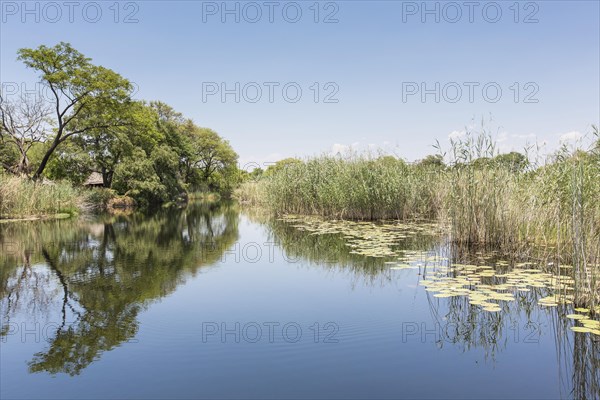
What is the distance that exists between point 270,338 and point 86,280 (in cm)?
404

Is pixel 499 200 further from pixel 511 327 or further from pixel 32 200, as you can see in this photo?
pixel 32 200

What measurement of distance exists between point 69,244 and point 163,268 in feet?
15.4

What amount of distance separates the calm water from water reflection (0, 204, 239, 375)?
3 cm

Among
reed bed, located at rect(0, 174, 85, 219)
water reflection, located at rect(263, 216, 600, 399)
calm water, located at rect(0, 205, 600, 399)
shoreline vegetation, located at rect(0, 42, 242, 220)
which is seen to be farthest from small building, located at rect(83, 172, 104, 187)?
water reflection, located at rect(263, 216, 600, 399)

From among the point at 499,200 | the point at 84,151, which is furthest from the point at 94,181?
the point at 499,200

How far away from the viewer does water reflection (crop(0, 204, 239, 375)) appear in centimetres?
432

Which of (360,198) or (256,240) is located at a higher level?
(360,198)

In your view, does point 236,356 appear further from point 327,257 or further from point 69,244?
point 69,244

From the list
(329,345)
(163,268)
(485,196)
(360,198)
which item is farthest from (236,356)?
(360,198)

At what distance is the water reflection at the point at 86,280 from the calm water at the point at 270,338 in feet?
0.11

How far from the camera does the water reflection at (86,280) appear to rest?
14.2 feet

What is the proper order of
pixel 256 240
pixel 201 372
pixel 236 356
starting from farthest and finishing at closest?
A: pixel 256 240 → pixel 236 356 → pixel 201 372

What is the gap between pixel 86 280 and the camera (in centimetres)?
689

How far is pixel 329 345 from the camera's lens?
13.8 feet
